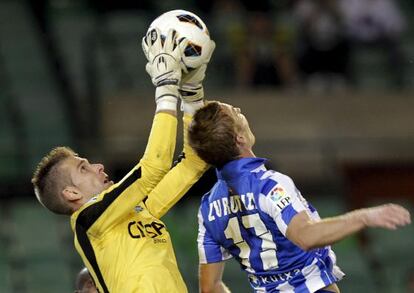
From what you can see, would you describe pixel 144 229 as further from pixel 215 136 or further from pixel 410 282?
pixel 410 282

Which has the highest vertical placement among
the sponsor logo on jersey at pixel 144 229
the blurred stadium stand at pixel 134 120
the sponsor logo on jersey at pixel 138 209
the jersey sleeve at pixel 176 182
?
the jersey sleeve at pixel 176 182

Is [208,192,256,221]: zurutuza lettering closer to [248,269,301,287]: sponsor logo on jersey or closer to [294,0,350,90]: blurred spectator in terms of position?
[248,269,301,287]: sponsor logo on jersey

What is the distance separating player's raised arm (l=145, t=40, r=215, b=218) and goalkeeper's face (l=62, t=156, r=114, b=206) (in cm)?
24

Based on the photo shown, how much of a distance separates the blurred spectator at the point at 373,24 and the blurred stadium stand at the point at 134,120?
11cm

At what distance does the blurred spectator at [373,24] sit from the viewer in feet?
37.4

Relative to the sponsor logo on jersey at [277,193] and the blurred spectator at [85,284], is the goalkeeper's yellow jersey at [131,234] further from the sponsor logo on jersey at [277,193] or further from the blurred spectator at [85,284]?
the blurred spectator at [85,284]

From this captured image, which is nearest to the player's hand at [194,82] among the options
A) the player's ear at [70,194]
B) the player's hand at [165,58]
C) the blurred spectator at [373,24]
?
the player's hand at [165,58]

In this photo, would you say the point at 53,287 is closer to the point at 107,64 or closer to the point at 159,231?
the point at 107,64

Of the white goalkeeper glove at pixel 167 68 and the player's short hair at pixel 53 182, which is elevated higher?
the white goalkeeper glove at pixel 167 68

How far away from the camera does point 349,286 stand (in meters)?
9.34

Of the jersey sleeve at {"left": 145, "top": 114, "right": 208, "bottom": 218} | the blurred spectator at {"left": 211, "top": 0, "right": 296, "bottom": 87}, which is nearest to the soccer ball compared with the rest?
the jersey sleeve at {"left": 145, "top": 114, "right": 208, "bottom": 218}

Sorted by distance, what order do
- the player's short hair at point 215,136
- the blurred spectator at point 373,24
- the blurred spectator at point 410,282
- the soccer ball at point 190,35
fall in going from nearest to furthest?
1. the player's short hair at point 215,136
2. the soccer ball at point 190,35
3. the blurred spectator at point 410,282
4. the blurred spectator at point 373,24

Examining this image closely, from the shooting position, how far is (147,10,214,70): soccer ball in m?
5.22

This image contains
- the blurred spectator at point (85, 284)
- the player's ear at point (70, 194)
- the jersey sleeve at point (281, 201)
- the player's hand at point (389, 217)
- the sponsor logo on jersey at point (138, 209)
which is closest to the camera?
the player's hand at point (389, 217)
